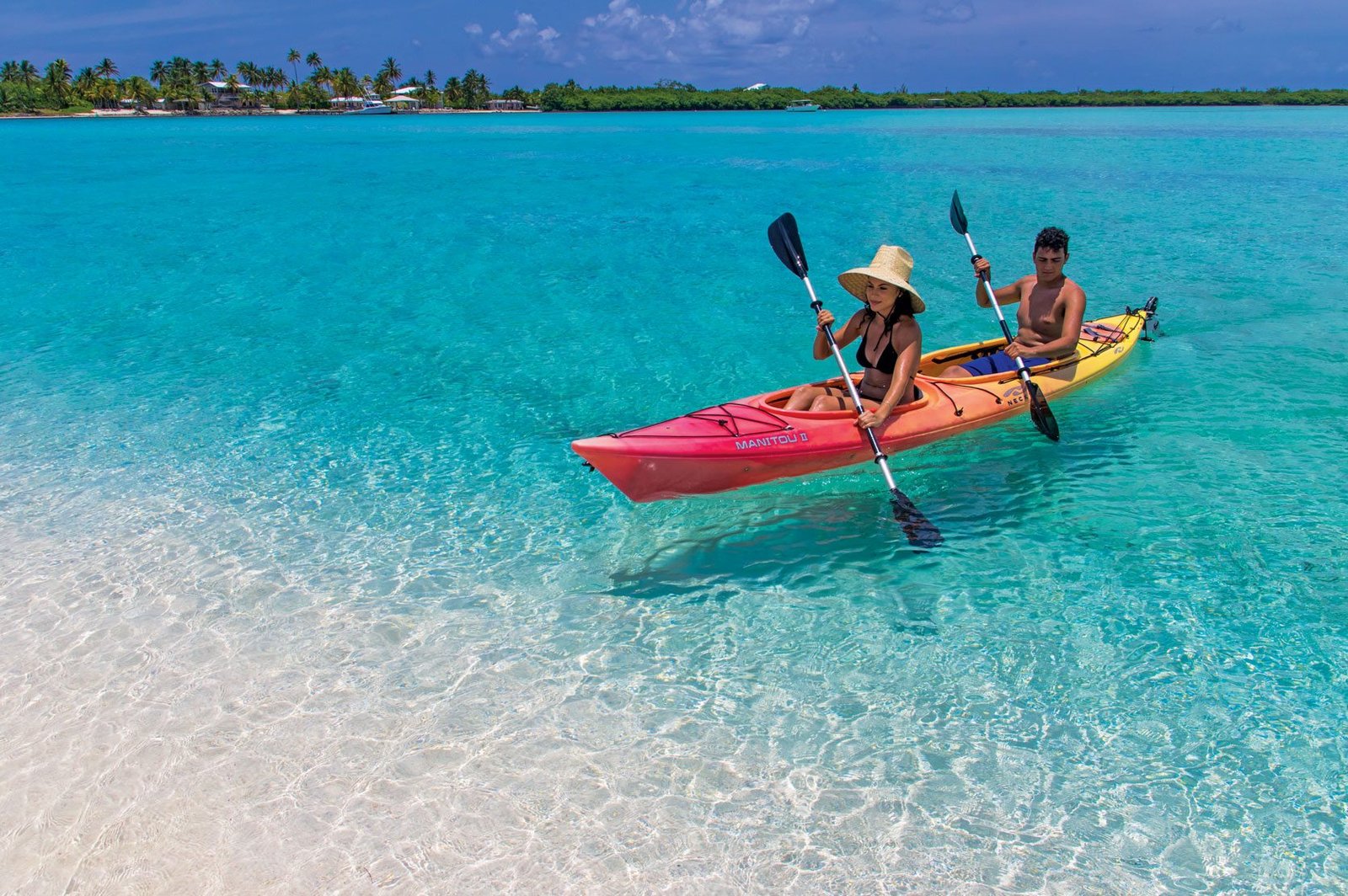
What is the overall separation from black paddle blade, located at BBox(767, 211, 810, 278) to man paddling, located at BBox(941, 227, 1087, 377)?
186cm

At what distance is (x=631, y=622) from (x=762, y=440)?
6.11 ft

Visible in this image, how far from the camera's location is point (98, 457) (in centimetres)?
839

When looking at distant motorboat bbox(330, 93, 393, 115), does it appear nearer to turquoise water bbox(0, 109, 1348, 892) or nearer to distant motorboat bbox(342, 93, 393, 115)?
distant motorboat bbox(342, 93, 393, 115)

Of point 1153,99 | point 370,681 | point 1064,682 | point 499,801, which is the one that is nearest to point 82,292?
point 370,681

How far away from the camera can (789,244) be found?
8.32 metres

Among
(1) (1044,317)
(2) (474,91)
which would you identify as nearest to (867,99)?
(2) (474,91)

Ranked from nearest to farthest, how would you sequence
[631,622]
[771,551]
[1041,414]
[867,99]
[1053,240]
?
[631,622]
[771,551]
[1041,414]
[1053,240]
[867,99]

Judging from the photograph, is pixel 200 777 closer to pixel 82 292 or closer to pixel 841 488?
pixel 841 488

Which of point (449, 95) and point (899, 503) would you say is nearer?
point (899, 503)

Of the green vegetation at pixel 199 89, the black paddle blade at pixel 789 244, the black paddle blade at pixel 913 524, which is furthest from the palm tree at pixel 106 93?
the black paddle blade at pixel 913 524

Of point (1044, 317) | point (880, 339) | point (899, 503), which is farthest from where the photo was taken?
point (1044, 317)

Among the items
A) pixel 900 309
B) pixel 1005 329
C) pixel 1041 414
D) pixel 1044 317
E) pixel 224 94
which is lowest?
pixel 1041 414

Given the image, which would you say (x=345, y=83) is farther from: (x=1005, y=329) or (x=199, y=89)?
(x=1005, y=329)

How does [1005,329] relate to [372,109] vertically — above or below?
below
